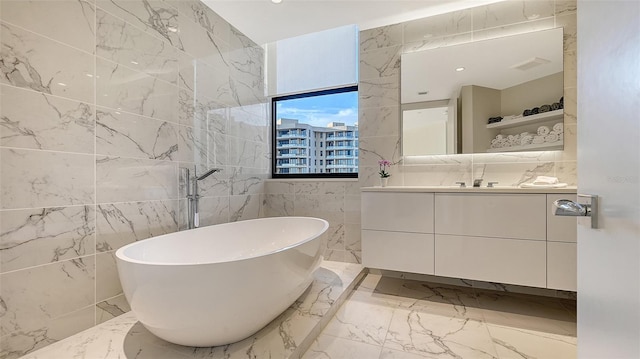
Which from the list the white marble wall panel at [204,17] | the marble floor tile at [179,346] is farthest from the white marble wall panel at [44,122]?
the white marble wall panel at [204,17]

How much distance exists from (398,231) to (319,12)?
2094mm

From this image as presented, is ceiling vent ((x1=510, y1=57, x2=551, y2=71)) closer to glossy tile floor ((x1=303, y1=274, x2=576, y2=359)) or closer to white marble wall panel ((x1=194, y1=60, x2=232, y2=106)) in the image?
glossy tile floor ((x1=303, y1=274, x2=576, y2=359))

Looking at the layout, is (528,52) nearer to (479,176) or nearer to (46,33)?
(479,176)

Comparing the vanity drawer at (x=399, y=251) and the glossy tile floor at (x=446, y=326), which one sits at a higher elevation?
the vanity drawer at (x=399, y=251)

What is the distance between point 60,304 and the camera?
1500mm

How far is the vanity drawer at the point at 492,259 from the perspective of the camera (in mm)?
1874

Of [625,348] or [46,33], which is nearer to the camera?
[625,348]

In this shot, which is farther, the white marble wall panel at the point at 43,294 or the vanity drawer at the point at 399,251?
the vanity drawer at the point at 399,251

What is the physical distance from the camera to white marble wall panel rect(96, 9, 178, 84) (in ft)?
5.62

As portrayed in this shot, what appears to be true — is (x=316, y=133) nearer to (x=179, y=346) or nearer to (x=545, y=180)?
(x=545, y=180)

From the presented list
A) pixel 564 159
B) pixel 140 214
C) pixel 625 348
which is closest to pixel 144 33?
pixel 140 214

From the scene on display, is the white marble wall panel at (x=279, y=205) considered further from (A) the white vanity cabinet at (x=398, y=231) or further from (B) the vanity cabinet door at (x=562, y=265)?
(B) the vanity cabinet door at (x=562, y=265)

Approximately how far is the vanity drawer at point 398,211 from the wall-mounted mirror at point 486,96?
0.61m

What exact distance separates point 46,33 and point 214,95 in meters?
1.23
